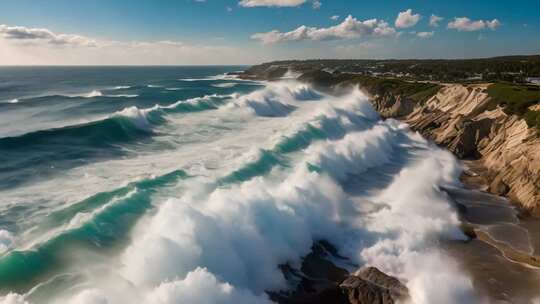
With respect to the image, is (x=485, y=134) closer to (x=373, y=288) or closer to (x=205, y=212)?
(x=373, y=288)

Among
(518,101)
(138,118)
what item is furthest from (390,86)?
(138,118)

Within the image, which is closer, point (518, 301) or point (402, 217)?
point (518, 301)

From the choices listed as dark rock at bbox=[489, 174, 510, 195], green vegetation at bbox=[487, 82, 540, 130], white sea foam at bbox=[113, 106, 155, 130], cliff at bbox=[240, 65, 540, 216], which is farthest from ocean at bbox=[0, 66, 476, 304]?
green vegetation at bbox=[487, 82, 540, 130]

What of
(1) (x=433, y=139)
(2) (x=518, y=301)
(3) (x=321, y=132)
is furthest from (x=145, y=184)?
(1) (x=433, y=139)

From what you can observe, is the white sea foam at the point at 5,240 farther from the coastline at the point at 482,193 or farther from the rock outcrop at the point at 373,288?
the rock outcrop at the point at 373,288

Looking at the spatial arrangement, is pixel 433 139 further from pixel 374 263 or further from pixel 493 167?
pixel 374 263

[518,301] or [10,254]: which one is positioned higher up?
[10,254]

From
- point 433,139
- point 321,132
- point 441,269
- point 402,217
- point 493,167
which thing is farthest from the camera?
point 433,139

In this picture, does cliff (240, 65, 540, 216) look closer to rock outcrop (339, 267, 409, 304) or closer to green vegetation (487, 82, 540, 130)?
green vegetation (487, 82, 540, 130)
